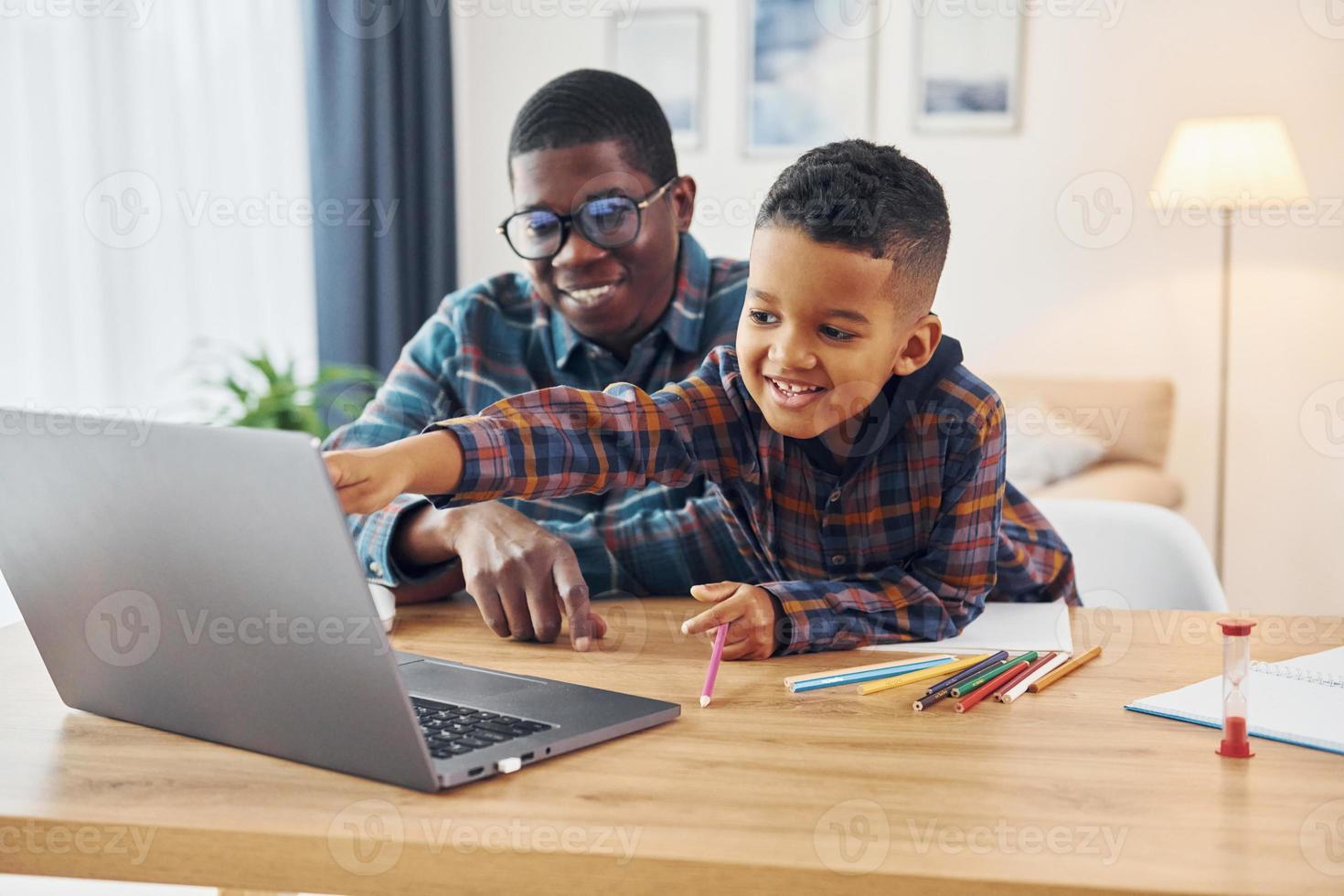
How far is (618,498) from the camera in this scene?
1482 mm

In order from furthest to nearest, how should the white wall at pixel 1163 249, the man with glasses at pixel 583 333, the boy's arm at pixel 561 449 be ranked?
1. the white wall at pixel 1163 249
2. the man with glasses at pixel 583 333
3. the boy's arm at pixel 561 449

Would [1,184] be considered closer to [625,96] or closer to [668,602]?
[625,96]

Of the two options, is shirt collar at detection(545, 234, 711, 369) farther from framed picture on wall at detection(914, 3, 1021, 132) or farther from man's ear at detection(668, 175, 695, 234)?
framed picture on wall at detection(914, 3, 1021, 132)

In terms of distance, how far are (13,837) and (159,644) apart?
0.15 metres

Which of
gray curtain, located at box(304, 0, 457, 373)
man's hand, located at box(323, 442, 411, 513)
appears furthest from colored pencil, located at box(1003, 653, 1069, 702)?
gray curtain, located at box(304, 0, 457, 373)

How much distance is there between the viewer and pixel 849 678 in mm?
957

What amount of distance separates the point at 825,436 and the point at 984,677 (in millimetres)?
285

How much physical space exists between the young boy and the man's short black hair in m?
0.36

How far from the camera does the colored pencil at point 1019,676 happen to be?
3.01 ft

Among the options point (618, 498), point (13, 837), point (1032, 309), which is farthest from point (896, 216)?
point (1032, 309)

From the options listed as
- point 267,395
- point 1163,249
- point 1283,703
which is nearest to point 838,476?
point 1283,703

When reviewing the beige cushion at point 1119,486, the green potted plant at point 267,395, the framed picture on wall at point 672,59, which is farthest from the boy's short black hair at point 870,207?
the framed picture on wall at point 672,59

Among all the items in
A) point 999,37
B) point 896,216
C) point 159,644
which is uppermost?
point 999,37

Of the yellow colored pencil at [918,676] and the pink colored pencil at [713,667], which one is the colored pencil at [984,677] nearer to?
the yellow colored pencil at [918,676]
